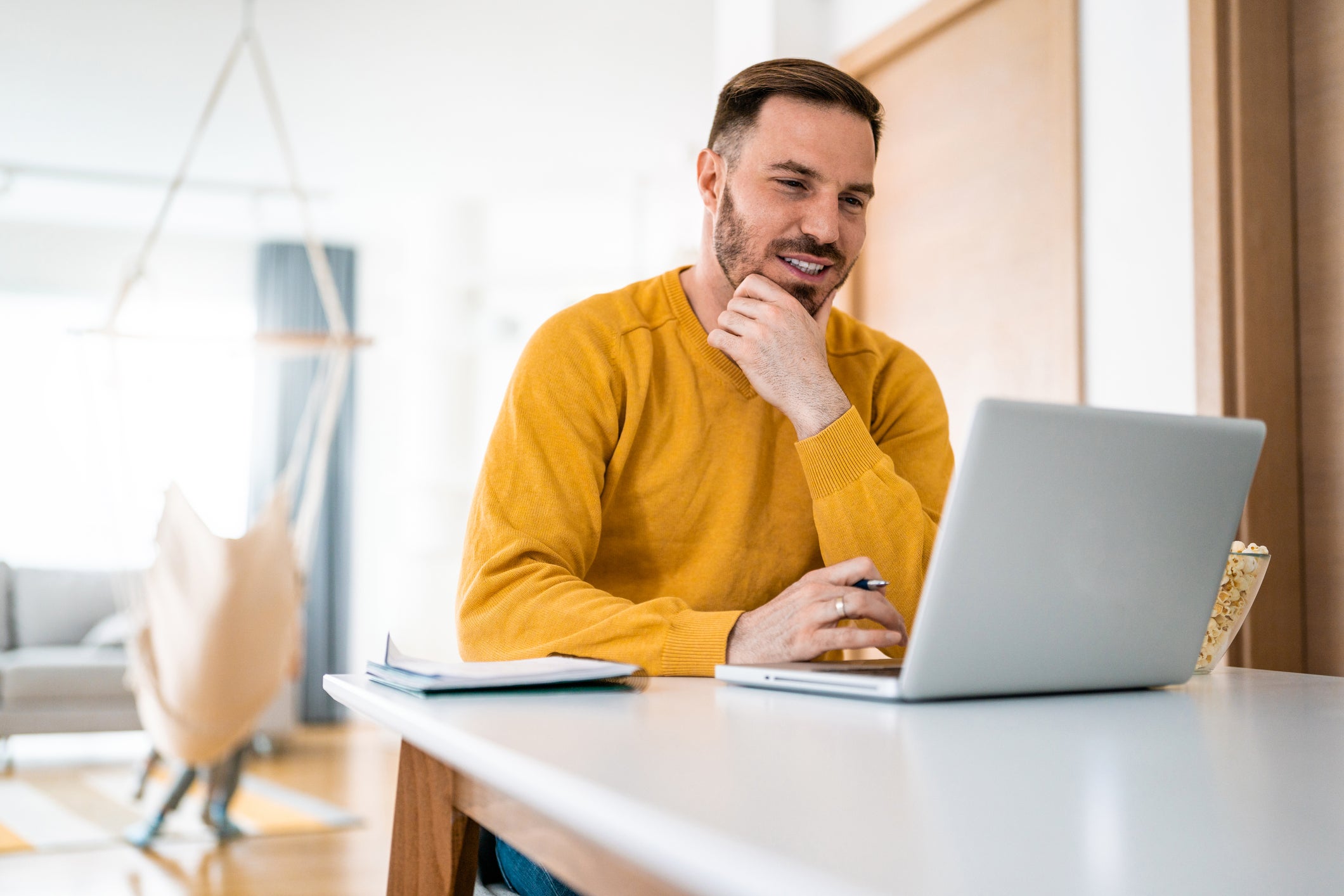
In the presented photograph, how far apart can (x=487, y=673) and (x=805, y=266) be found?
0.70 m

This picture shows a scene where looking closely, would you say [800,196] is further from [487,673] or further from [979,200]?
[979,200]

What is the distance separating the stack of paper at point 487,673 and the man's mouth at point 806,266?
614 millimetres

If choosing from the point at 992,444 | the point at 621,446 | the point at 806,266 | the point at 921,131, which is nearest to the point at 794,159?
the point at 806,266

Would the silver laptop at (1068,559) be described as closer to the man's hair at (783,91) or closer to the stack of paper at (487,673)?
the stack of paper at (487,673)

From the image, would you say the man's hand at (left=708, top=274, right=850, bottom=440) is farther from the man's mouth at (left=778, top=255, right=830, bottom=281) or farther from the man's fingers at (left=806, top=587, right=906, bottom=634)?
the man's fingers at (left=806, top=587, right=906, bottom=634)

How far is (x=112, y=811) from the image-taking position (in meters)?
3.75

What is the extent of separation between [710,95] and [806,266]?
3201 millimetres

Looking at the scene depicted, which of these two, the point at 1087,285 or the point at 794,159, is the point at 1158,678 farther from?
the point at 1087,285

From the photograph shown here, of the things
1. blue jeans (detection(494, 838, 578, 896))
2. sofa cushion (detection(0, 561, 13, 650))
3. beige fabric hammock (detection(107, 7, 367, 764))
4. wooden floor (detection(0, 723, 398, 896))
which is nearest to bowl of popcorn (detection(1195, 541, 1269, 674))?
blue jeans (detection(494, 838, 578, 896))

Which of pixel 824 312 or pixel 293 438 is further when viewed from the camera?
pixel 293 438

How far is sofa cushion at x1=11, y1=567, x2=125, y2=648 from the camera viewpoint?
5086 millimetres

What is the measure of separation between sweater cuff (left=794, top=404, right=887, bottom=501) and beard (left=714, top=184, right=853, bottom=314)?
0.73ft

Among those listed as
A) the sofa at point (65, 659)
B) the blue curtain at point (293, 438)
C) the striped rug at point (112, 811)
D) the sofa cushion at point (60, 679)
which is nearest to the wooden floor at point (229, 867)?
the striped rug at point (112, 811)

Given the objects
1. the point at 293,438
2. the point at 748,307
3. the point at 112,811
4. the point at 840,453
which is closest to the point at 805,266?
the point at 748,307
